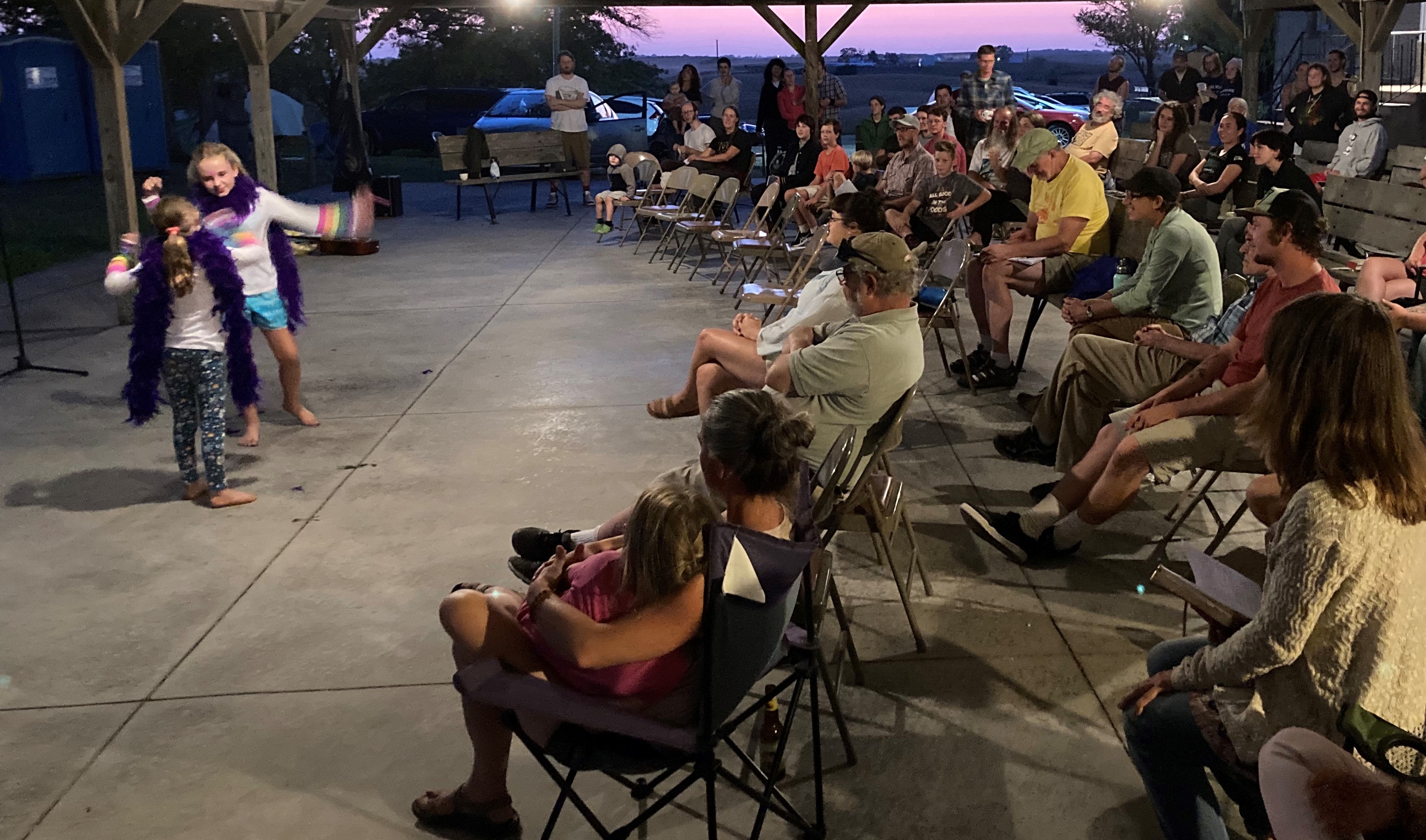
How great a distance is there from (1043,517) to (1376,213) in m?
3.90

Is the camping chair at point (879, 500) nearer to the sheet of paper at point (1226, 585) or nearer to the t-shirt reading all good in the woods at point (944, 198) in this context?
the sheet of paper at point (1226, 585)

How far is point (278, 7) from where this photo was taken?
39.7 feet

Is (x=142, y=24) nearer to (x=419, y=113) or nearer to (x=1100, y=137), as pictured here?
(x=1100, y=137)

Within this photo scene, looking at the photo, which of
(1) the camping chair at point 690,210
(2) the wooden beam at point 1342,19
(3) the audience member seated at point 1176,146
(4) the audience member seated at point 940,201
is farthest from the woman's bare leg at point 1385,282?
(2) the wooden beam at point 1342,19

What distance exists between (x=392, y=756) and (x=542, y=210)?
41.2ft

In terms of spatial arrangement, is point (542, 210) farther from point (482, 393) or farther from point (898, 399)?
point (898, 399)

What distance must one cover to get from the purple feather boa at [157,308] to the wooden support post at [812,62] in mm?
10033

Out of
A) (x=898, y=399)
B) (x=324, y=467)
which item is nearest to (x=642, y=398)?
(x=324, y=467)

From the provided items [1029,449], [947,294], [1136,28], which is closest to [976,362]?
[947,294]

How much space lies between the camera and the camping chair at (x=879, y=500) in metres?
3.41

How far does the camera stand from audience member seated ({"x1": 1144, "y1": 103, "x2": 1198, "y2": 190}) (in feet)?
30.8

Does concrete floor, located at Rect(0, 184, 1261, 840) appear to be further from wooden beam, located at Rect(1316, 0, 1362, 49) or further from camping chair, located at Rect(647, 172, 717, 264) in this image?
wooden beam, located at Rect(1316, 0, 1362, 49)

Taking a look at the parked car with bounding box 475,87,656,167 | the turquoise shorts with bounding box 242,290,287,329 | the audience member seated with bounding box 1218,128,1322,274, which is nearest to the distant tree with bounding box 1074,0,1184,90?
the parked car with bounding box 475,87,656,167

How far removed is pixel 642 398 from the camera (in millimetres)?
6398
